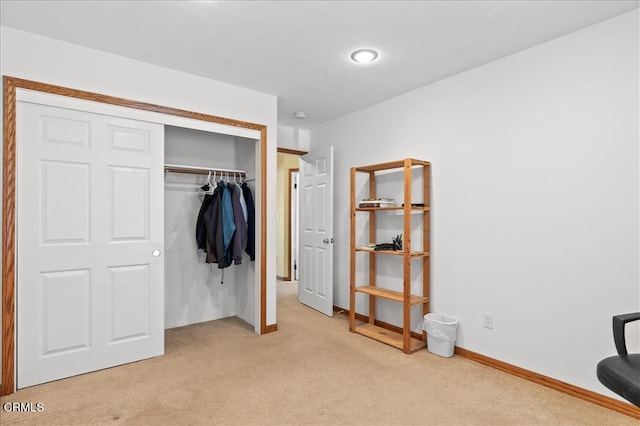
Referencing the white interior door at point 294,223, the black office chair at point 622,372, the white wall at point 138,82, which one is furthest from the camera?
the white interior door at point 294,223

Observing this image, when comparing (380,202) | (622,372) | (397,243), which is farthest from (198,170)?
(622,372)

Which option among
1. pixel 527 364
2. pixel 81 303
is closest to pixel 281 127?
pixel 81 303

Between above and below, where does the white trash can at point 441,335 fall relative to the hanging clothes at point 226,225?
below

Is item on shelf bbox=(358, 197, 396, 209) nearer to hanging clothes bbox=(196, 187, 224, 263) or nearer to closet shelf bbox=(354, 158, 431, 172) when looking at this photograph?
closet shelf bbox=(354, 158, 431, 172)

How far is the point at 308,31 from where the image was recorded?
2395 millimetres

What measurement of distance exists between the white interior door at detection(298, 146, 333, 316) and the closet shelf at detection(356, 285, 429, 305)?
0.69 m

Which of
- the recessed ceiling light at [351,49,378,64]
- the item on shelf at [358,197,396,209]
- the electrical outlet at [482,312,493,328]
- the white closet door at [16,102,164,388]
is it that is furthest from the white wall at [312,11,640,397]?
the white closet door at [16,102,164,388]

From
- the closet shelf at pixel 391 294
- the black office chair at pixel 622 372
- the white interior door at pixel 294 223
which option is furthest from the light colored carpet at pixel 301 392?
the white interior door at pixel 294 223

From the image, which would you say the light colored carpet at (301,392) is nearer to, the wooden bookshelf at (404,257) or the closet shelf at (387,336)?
the closet shelf at (387,336)

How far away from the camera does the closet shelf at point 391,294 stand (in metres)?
3.23

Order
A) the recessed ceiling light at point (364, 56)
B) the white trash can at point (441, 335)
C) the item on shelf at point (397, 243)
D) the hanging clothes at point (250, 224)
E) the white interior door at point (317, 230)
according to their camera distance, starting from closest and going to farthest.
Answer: the recessed ceiling light at point (364, 56) → the white trash can at point (441, 335) → the item on shelf at point (397, 243) → the hanging clothes at point (250, 224) → the white interior door at point (317, 230)

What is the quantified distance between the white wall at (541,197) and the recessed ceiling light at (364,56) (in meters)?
0.87

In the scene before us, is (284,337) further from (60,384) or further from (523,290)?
(523,290)

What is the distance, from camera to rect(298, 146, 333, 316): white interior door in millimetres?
4285
